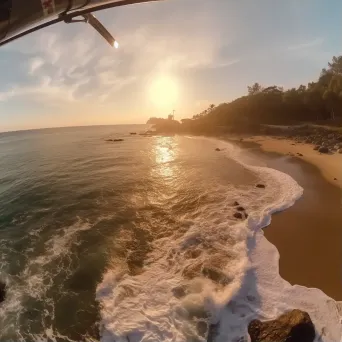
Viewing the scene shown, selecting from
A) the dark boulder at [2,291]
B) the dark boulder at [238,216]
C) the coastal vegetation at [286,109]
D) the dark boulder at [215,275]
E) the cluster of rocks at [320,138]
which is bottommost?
the dark boulder at [215,275]

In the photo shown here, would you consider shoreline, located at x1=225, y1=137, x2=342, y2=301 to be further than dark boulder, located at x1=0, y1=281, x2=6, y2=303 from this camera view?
Yes

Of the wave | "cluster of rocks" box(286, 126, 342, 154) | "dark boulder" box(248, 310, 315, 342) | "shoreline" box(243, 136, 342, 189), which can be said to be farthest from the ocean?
"cluster of rocks" box(286, 126, 342, 154)

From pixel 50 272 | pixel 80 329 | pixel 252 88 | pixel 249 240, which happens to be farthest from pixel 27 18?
pixel 252 88

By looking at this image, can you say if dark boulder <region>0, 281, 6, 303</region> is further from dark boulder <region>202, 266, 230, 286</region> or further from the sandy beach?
the sandy beach

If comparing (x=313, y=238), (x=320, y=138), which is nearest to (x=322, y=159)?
(x=320, y=138)

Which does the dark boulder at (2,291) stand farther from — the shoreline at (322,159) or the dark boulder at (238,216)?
the shoreline at (322,159)

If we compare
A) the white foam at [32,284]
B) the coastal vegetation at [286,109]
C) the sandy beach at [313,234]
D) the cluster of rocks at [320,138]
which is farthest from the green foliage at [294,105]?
the white foam at [32,284]
